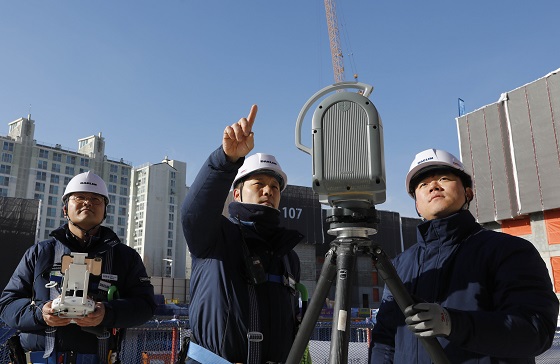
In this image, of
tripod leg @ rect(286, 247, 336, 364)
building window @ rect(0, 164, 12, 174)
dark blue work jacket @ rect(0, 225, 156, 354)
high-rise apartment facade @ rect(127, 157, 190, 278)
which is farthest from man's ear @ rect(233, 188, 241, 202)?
building window @ rect(0, 164, 12, 174)

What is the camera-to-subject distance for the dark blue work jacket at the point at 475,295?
1.81 m

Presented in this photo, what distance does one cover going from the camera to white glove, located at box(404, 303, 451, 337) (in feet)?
5.04

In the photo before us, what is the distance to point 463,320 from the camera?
1693 millimetres

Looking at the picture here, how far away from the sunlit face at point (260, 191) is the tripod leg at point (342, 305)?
1.27m

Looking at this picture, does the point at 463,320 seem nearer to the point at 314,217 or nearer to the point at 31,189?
the point at 314,217

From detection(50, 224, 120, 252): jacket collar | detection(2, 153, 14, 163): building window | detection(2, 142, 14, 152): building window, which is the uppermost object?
detection(2, 142, 14, 152): building window

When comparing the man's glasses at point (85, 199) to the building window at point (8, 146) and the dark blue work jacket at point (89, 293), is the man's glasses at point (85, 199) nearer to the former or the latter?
the dark blue work jacket at point (89, 293)

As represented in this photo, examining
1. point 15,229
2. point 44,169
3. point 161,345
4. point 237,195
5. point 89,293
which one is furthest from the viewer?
point 44,169

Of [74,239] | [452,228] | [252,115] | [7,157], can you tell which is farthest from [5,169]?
[452,228]

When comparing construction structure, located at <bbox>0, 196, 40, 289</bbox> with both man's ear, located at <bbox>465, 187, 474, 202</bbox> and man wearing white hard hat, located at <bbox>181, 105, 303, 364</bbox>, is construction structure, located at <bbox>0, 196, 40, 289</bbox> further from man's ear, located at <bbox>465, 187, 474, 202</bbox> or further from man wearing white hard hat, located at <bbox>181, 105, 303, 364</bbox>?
man's ear, located at <bbox>465, 187, 474, 202</bbox>

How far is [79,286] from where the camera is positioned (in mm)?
2811

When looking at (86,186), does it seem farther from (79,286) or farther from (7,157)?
(7,157)

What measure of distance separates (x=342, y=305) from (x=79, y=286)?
1.93 m

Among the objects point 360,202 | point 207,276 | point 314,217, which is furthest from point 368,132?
point 314,217
